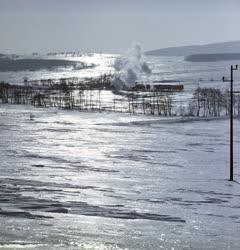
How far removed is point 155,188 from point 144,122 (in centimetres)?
4312

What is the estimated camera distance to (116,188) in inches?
1478

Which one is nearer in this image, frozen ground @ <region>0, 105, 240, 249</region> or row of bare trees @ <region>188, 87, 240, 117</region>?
frozen ground @ <region>0, 105, 240, 249</region>

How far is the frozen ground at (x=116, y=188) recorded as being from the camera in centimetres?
2500

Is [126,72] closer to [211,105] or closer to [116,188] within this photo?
[211,105]

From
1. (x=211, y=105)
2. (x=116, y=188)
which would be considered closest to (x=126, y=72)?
(x=211, y=105)

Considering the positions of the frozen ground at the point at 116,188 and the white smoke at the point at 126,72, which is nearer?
the frozen ground at the point at 116,188

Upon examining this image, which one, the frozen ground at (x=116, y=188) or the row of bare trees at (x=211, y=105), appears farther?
the row of bare trees at (x=211, y=105)

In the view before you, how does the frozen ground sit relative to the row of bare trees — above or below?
below

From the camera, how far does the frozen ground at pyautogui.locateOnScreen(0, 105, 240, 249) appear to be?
984 inches

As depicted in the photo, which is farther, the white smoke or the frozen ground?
the white smoke

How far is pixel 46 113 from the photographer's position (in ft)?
304

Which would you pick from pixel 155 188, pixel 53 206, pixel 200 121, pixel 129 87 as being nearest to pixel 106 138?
pixel 200 121

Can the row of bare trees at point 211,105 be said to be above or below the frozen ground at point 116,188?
above

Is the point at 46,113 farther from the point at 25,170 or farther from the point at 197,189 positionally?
the point at 197,189
